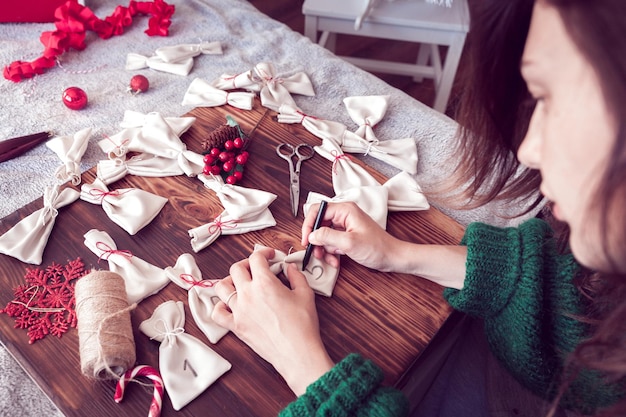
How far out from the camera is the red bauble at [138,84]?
1057 millimetres

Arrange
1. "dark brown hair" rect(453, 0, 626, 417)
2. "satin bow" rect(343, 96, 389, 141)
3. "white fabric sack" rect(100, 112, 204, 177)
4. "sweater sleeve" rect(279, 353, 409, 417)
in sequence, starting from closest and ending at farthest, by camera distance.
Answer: "dark brown hair" rect(453, 0, 626, 417) → "sweater sleeve" rect(279, 353, 409, 417) → "white fabric sack" rect(100, 112, 204, 177) → "satin bow" rect(343, 96, 389, 141)

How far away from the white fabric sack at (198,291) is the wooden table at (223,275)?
0.04 ft

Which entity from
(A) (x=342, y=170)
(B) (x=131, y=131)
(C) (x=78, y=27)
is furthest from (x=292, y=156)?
(C) (x=78, y=27)

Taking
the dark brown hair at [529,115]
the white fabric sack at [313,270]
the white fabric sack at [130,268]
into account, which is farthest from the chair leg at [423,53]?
the white fabric sack at [130,268]

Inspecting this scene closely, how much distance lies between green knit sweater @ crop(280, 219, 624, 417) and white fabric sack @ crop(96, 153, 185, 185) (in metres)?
0.48

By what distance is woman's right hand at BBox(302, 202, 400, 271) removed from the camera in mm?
701

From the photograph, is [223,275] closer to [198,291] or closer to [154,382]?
A: [198,291]

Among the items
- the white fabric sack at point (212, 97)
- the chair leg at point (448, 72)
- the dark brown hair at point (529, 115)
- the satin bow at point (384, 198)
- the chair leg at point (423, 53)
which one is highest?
the dark brown hair at point (529, 115)

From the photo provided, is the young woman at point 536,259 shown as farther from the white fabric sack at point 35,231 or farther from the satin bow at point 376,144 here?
the white fabric sack at point 35,231

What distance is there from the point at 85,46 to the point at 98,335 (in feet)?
2.81

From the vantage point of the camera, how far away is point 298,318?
617 millimetres

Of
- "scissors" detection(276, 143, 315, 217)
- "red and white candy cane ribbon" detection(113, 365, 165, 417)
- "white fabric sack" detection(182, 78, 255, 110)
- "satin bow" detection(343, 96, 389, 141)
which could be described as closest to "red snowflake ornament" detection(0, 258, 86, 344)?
"red and white candy cane ribbon" detection(113, 365, 165, 417)

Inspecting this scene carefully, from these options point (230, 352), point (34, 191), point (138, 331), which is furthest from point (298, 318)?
point (34, 191)

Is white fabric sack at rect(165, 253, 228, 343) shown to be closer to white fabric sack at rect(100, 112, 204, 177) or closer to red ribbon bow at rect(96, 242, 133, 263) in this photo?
red ribbon bow at rect(96, 242, 133, 263)
